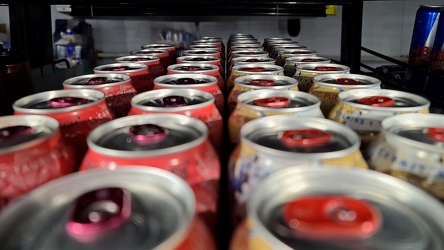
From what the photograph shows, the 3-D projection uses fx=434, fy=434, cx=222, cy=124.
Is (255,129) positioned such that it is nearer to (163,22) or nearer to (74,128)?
(74,128)

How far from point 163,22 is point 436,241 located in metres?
4.01

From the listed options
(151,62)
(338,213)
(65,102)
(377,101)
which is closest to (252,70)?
(151,62)

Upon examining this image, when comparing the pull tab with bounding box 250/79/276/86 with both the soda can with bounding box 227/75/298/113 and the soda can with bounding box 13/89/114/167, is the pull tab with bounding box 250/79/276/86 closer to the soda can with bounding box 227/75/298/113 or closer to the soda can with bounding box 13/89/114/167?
the soda can with bounding box 227/75/298/113

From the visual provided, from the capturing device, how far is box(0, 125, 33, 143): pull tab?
0.77 meters

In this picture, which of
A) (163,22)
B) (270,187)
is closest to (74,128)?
(270,187)

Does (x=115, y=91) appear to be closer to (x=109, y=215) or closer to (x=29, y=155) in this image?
(x=29, y=155)

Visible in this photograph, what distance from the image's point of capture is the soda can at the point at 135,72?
135 centimetres

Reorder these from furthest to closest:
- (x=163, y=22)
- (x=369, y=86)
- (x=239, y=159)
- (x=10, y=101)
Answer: (x=163, y=22)
(x=10, y=101)
(x=369, y=86)
(x=239, y=159)

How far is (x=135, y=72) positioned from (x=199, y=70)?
0.66 ft

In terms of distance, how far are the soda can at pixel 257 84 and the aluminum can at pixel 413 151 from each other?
35 cm

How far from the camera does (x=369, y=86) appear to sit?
1.10m

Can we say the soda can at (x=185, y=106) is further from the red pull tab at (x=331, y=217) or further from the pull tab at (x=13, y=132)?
the red pull tab at (x=331, y=217)

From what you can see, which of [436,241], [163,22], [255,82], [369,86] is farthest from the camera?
[163,22]

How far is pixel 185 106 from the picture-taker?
92cm
